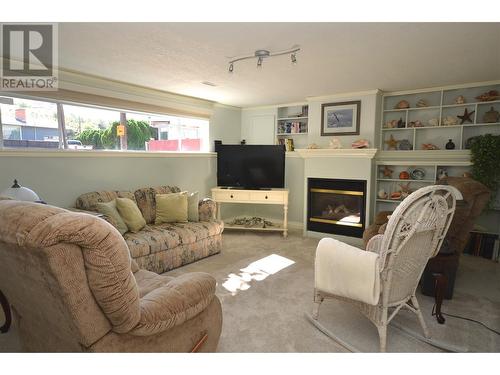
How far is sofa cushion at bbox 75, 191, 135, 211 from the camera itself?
3361 mm

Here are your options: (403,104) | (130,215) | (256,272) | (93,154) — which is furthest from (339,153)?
(93,154)

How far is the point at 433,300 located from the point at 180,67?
3.28 meters

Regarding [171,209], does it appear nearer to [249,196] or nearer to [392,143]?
[249,196]

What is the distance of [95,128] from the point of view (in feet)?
12.4

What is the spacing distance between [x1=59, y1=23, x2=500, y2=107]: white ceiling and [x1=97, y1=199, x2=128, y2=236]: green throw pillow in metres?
1.46

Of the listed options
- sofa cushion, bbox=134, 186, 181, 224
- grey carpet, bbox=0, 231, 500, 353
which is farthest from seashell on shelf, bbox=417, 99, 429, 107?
sofa cushion, bbox=134, 186, 181, 224

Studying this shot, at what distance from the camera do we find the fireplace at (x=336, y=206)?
177 inches

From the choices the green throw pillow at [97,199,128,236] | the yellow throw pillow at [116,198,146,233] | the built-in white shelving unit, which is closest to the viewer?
the green throw pillow at [97,199,128,236]

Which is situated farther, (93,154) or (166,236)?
(93,154)

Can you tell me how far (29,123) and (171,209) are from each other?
69.5 inches

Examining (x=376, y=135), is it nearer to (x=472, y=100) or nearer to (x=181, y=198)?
(x=472, y=100)

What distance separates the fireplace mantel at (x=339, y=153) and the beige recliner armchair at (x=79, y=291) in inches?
139

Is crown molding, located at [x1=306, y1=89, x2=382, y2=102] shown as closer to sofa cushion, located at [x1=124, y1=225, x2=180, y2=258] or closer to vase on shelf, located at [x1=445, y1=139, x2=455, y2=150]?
vase on shelf, located at [x1=445, y1=139, x2=455, y2=150]

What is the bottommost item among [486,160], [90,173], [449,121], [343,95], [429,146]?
[90,173]
